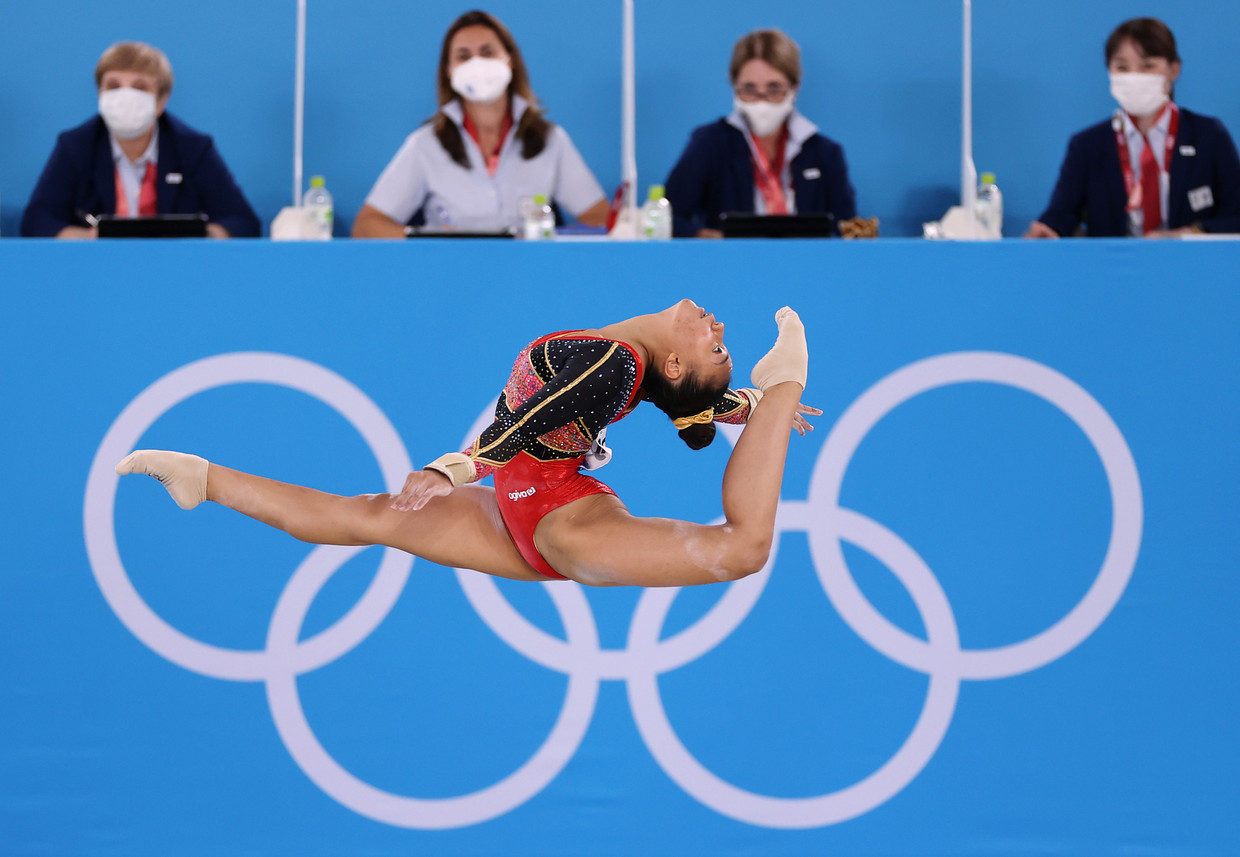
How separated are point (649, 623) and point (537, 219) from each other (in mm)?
1815

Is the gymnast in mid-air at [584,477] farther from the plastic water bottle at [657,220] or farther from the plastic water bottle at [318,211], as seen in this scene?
the plastic water bottle at [318,211]

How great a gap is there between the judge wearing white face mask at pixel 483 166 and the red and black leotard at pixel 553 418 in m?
2.58

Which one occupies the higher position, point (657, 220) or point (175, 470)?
point (657, 220)

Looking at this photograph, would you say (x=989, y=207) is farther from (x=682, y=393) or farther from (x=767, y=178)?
(x=682, y=393)

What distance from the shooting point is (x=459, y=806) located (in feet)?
13.1

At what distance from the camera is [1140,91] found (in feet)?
18.0

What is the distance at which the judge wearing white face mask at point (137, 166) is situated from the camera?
5.37 m

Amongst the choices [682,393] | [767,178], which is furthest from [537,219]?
[682,393]

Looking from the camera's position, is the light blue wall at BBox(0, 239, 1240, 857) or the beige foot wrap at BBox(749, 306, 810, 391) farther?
the light blue wall at BBox(0, 239, 1240, 857)

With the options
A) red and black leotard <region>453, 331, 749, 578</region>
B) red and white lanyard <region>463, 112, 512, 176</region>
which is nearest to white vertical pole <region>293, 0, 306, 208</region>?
red and white lanyard <region>463, 112, 512, 176</region>

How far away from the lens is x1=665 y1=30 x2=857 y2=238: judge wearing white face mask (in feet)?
18.2

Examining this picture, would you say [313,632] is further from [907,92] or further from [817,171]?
[907,92]

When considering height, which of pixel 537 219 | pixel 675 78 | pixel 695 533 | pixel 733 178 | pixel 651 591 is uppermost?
pixel 675 78

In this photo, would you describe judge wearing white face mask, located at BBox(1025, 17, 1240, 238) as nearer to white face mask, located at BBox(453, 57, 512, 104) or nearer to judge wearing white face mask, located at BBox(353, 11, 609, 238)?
judge wearing white face mask, located at BBox(353, 11, 609, 238)
